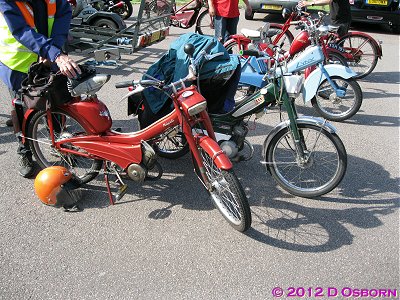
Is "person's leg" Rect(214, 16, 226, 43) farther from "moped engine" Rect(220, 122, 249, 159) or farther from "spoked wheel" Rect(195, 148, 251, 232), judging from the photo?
"spoked wheel" Rect(195, 148, 251, 232)

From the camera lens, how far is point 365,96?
5.72 metres

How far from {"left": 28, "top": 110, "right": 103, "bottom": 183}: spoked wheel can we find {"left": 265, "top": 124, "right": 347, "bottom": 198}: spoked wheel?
156 cm

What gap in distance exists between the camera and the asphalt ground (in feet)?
8.00

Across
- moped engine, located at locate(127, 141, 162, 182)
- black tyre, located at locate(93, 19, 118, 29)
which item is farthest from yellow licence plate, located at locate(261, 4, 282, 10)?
moped engine, located at locate(127, 141, 162, 182)

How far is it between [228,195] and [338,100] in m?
2.60

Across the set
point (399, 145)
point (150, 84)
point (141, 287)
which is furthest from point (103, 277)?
point (399, 145)

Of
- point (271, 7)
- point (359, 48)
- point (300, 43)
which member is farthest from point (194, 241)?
point (271, 7)

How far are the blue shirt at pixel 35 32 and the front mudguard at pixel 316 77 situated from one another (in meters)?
2.15

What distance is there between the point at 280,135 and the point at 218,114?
59cm

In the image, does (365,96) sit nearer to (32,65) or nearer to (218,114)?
(218,114)

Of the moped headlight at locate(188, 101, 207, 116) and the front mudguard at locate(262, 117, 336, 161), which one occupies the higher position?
the moped headlight at locate(188, 101, 207, 116)

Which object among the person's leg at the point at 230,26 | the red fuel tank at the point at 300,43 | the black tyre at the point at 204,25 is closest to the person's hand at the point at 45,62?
the red fuel tank at the point at 300,43

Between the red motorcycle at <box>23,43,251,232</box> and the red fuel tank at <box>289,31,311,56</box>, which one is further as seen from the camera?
the red fuel tank at <box>289,31,311,56</box>

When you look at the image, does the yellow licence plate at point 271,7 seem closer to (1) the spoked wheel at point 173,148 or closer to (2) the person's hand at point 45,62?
(1) the spoked wheel at point 173,148
